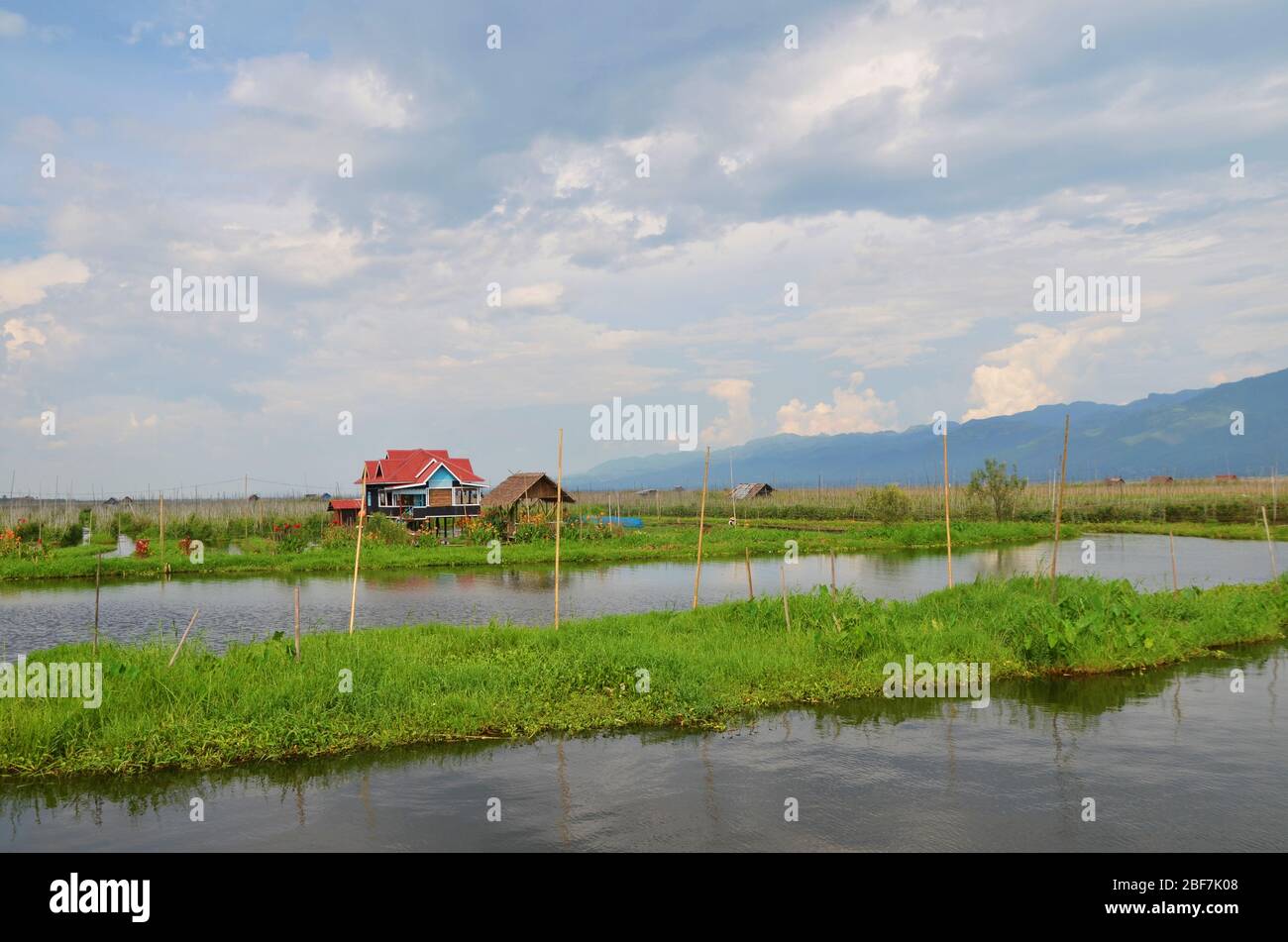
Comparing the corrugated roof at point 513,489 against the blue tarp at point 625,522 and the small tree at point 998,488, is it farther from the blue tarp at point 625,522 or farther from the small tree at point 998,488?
the small tree at point 998,488

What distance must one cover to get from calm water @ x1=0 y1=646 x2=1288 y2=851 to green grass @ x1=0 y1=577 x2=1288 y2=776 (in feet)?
1.22

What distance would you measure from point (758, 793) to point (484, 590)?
47.7 feet

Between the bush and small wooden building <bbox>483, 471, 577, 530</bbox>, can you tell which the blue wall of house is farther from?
the bush

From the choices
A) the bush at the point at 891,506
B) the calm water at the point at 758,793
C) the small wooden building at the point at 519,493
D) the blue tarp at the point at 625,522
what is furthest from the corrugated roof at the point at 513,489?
the calm water at the point at 758,793

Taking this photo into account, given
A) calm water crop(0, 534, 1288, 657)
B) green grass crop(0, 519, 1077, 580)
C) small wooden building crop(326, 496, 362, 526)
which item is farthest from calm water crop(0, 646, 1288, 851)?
small wooden building crop(326, 496, 362, 526)

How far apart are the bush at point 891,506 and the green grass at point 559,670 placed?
28552mm

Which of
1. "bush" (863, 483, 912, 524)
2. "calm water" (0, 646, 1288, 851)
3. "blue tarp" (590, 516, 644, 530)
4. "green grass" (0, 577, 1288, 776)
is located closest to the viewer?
"calm water" (0, 646, 1288, 851)

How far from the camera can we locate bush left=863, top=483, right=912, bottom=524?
4378 centimetres

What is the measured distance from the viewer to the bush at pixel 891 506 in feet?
144

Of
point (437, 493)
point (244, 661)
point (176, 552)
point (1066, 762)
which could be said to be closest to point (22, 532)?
point (176, 552)

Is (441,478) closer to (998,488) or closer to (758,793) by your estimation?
(998,488)

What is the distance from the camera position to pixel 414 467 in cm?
3716

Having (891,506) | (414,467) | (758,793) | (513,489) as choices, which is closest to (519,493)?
(513,489)
